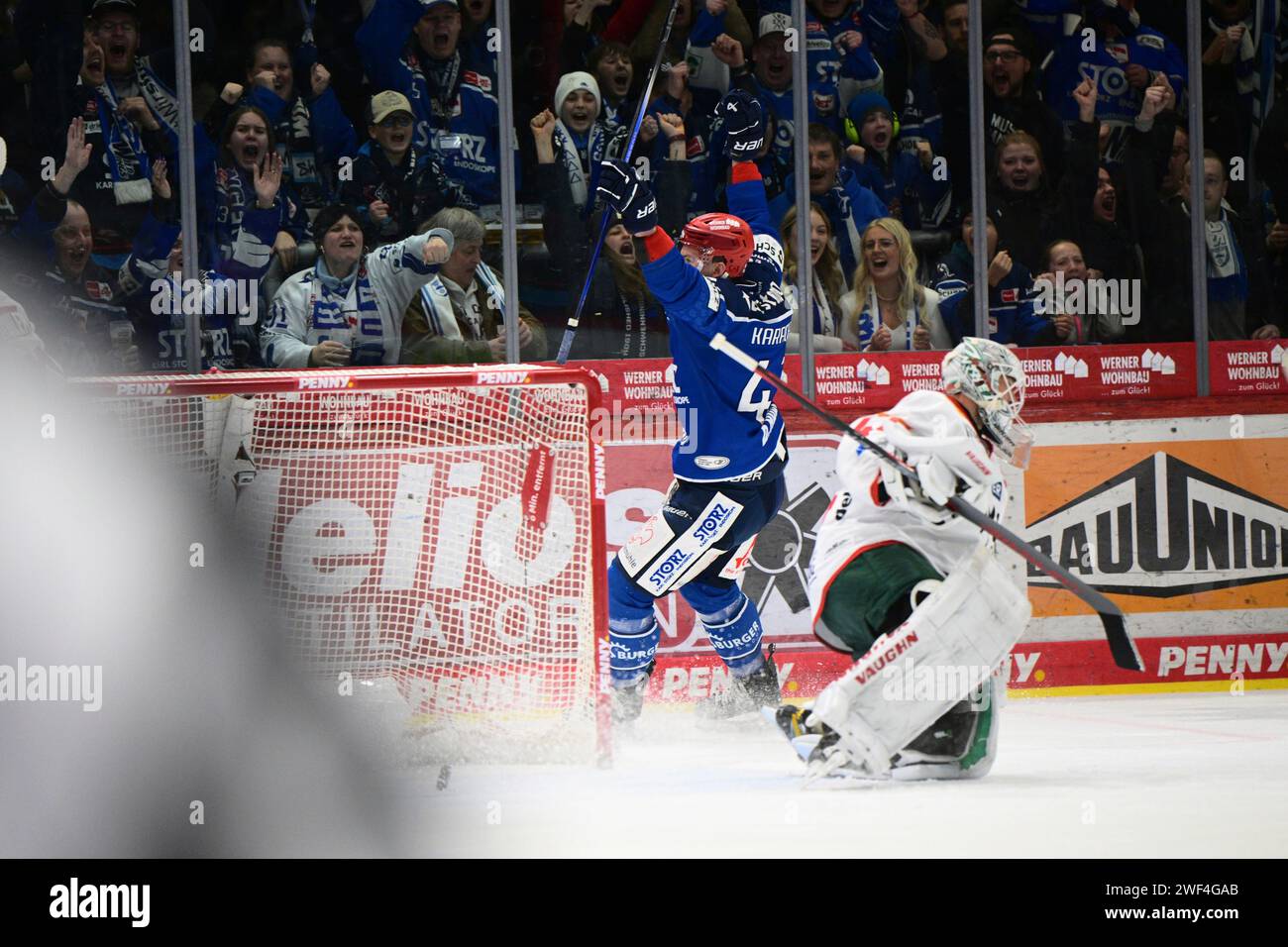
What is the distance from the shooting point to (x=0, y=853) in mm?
3035

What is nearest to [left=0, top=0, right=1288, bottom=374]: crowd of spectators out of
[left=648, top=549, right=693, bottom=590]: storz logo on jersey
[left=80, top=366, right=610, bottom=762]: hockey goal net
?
[left=80, top=366, right=610, bottom=762]: hockey goal net

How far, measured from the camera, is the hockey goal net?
4535mm

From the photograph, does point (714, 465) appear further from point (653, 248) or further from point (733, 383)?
point (653, 248)

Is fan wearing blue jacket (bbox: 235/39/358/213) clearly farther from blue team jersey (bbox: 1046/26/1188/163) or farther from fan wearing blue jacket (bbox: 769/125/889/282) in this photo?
blue team jersey (bbox: 1046/26/1188/163)

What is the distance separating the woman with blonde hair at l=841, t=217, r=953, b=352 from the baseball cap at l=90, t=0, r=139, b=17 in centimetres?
302

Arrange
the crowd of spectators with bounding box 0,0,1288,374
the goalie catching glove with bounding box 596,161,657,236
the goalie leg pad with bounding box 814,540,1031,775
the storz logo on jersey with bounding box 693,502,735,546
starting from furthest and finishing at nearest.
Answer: the crowd of spectators with bounding box 0,0,1288,374
the storz logo on jersey with bounding box 693,502,735,546
the goalie catching glove with bounding box 596,161,657,236
the goalie leg pad with bounding box 814,540,1031,775

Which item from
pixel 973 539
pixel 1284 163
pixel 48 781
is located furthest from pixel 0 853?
pixel 1284 163

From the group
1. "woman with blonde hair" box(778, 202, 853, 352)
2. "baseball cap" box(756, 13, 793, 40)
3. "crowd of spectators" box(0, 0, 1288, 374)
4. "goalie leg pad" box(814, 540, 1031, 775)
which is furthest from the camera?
"baseball cap" box(756, 13, 793, 40)

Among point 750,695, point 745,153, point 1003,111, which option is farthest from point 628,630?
point 1003,111

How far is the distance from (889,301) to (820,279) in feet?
1.03

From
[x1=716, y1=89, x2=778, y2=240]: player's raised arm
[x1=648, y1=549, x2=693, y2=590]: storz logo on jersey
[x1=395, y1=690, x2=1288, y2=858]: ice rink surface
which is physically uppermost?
[x1=716, y1=89, x2=778, y2=240]: player's raised arm

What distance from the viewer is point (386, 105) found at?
20.5ft

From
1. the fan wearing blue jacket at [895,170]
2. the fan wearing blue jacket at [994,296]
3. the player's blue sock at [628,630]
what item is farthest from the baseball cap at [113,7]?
the fan wearing blue jacket at [994,296]

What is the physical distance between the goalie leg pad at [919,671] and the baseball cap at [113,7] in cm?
399
